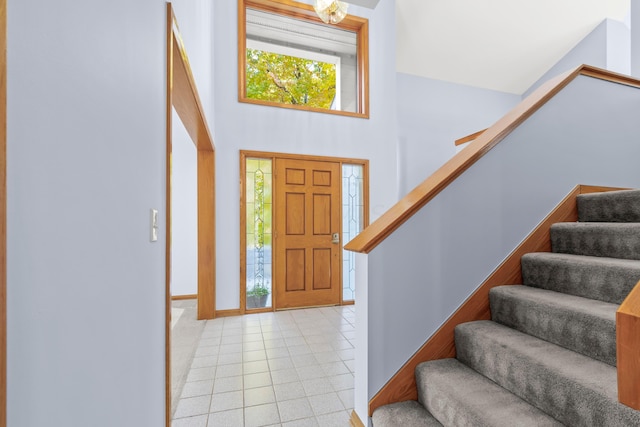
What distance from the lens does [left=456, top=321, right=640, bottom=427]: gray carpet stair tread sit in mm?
982

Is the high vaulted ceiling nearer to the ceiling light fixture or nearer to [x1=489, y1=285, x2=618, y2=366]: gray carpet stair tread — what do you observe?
the ceiling light fixture

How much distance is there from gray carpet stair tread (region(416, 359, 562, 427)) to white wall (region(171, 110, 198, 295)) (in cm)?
384

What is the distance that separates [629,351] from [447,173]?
119 cm

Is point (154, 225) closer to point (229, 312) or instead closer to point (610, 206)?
point (610, 206)

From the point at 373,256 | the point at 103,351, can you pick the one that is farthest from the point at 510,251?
the point at 103,351

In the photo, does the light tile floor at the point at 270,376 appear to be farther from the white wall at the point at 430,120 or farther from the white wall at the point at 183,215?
the white wall at the point at 430,120

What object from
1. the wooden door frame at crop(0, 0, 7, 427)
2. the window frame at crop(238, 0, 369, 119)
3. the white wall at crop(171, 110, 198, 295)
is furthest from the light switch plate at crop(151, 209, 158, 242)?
the white wall at crop(171, 110, 198, 295)

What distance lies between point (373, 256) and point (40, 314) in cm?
123

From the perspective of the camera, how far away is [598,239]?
5.51 ft

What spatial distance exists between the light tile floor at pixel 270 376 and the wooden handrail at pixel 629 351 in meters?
1.44

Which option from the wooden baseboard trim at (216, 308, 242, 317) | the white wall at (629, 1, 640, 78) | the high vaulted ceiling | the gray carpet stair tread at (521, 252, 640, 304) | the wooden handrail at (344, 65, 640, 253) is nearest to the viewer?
the gray carpet stair tread at (521, 252, 640, 304)

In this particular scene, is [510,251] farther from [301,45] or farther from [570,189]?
[301,45]

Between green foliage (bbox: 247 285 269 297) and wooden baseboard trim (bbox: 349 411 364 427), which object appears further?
green foliage (bbox: 247 285 269 297)

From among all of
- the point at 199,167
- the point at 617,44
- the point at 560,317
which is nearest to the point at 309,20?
the point at 199,167
